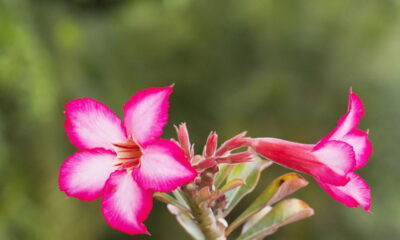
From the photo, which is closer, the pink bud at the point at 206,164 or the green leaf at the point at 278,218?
the pink bud at the point at 206,164

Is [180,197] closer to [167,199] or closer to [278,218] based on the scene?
[167,199]

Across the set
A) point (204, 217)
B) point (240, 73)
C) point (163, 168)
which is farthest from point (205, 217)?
point (240, 73)

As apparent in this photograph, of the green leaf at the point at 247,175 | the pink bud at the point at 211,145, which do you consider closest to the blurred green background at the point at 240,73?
the green leaf at the point at 247,175

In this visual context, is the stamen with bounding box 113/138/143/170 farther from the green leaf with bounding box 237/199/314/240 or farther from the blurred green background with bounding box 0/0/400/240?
the blurred green background with bounding box 0/0/400/240

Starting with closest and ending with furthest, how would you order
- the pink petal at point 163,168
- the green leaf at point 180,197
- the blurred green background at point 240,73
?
the pink petal at point 163,168 → the green leaf at point 180,197 → the blurred green background at point 240,73

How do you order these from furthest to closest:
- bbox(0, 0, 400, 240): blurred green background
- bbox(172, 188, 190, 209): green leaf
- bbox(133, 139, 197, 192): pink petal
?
bbox(0, 0, 400, 240): blurred green background
bbox(172, 188, 190, 209): green leaf
bbox(133, 139, 197, 192): pink petal

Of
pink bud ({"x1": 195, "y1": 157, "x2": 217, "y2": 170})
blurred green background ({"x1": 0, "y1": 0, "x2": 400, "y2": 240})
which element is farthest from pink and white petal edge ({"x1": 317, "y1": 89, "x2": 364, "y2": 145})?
blurred green background ({"x1": 0, "y1": 0, "x2": 400, "y2": 240})

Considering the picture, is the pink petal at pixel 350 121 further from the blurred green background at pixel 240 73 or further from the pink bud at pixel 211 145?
the blurred green background at pixel 240 73
